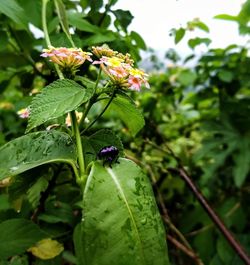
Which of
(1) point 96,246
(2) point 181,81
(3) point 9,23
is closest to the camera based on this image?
(1) point 96,246

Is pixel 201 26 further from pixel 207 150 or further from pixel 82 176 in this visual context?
pixel 82 176

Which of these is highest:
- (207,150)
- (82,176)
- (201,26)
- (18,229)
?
(201,26)

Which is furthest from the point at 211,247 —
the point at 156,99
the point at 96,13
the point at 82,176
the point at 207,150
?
the point at 82,176

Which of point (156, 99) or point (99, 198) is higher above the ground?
point (99, 198)

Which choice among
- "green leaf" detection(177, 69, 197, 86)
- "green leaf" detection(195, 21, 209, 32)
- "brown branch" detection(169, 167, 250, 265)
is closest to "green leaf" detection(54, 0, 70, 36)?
"brown branch" detection(169, 167, 250, 265)

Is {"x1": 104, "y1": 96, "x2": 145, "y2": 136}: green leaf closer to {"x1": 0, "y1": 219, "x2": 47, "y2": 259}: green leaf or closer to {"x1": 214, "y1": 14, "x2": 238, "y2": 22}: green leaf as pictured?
{"x1": 0, "y1": 219, "x2": 47, "y2": 259}: green leaf
